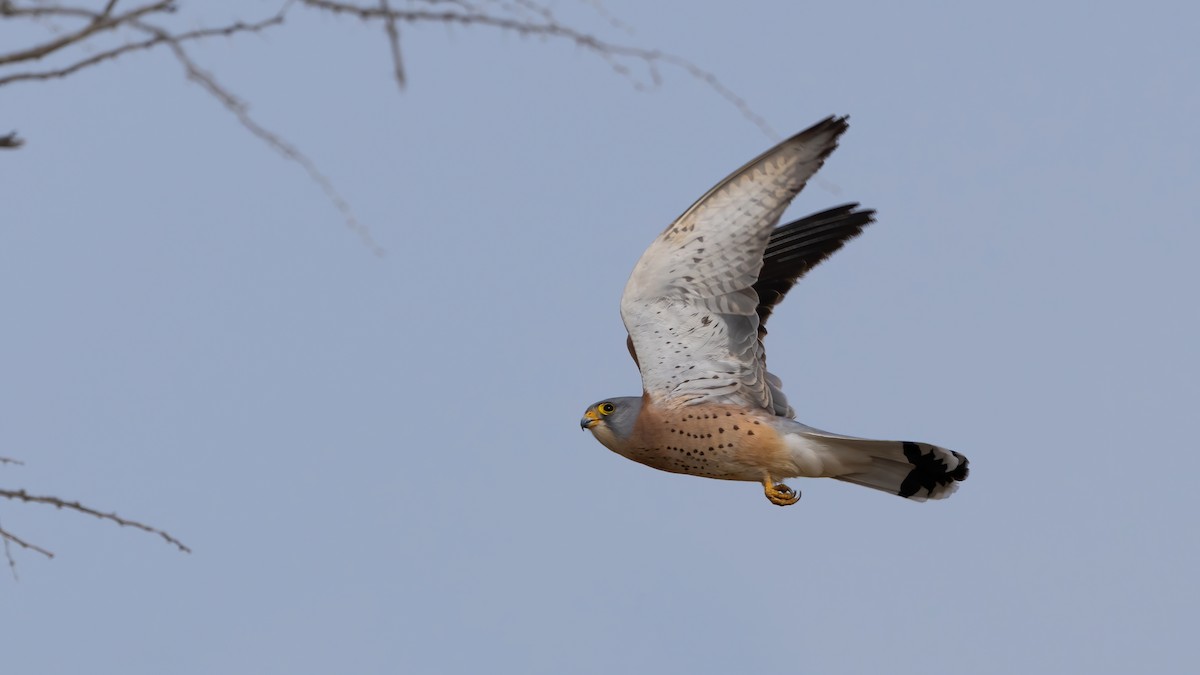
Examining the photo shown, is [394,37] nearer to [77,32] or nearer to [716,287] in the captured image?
[77,32]

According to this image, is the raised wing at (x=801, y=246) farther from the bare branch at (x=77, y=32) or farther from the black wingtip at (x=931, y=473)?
the bare branch at (x=77, y=32)

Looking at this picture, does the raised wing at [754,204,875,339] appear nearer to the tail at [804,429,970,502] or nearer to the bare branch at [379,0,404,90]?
the tail at [804,429,970,502]

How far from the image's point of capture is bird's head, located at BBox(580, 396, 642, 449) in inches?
238

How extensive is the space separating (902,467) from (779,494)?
0.60m

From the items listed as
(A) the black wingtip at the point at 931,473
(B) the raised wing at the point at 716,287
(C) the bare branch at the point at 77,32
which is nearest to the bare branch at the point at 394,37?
(C) the bare branch at the point at 77,32

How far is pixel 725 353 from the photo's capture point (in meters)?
5.93

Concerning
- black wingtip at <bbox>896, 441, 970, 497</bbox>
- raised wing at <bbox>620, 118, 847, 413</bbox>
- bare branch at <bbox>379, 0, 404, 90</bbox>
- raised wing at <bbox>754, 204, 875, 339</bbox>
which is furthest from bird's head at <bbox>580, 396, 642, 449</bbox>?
bare branch at <bbox>379, 0, 404, 90</bbox>

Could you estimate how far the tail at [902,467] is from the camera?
5934 mm

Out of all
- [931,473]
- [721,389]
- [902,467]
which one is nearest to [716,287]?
[721,389]

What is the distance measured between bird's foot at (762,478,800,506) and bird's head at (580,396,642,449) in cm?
65

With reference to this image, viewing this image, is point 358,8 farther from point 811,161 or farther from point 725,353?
point 725,353

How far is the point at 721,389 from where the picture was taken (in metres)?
5.98

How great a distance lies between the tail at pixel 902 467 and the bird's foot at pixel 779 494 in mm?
258

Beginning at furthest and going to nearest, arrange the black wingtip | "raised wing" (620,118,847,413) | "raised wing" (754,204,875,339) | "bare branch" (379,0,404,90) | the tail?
"raised wing" (754,204,875,339)
the black wingtip
the tail
"raised wing" (620,118,847,413)
"bare branch" (379,0,404,90)
